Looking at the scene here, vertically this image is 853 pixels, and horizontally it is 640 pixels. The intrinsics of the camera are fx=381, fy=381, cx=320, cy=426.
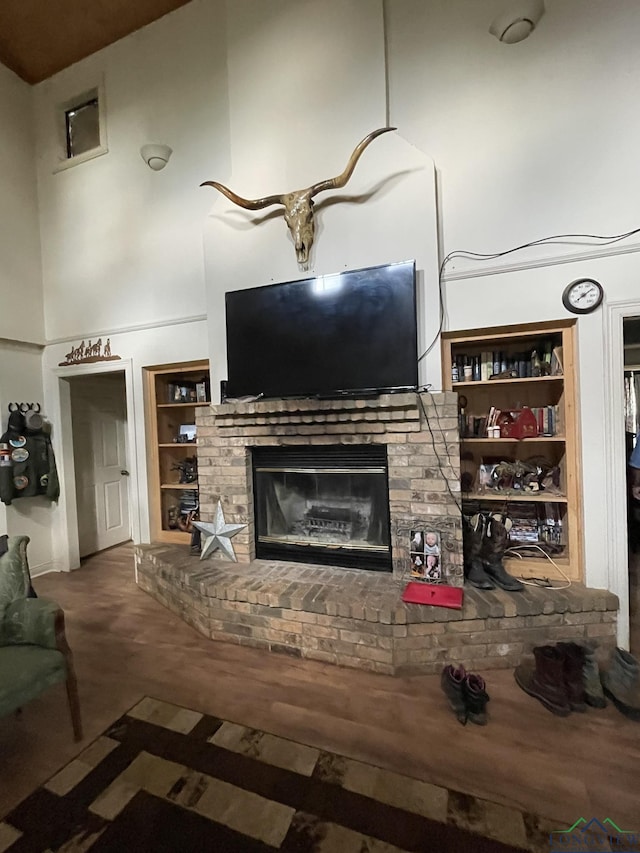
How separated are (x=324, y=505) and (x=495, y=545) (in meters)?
1.14

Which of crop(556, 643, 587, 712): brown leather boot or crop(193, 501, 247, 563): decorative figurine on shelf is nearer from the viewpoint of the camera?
crop(556, 643, 587, 712): brown leather boot

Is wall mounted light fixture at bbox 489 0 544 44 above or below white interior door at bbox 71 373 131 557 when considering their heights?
above

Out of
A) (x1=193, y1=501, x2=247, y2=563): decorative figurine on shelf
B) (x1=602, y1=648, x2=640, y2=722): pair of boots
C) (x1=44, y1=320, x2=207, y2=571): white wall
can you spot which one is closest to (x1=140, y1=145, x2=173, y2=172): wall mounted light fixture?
(x1=44, y1=320, x2=207, y2=571): white wall

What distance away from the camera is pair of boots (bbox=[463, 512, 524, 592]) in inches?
89.8

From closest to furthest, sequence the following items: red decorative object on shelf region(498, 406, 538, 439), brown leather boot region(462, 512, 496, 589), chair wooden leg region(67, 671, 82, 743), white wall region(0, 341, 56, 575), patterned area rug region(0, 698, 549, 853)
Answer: patterned area rug region(0, 698, 549, 853)
chair wooden leg region(67, 671, 82, 743)
brown leather boot region(462, 512, 496, 589)
red decorative object on shelf region(498, 406, 538, 439)
white wall region(0, 341, 56, 575)

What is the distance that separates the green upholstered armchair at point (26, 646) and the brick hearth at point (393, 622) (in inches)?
33.4

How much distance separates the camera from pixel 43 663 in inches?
61.4

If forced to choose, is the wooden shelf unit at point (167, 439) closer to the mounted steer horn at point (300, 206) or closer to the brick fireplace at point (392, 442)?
the brick fireplace at point (392, 442)

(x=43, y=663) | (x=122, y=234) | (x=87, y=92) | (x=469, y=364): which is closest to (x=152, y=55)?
(x=87, y=92)

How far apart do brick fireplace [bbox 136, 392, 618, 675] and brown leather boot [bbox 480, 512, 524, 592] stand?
6.8 inches

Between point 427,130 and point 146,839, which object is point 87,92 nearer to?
point 427,130

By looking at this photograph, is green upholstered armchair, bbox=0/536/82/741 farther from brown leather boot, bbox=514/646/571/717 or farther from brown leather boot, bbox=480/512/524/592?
brown leather boot, bbox=480/512/524/592

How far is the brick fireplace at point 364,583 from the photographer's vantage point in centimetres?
204

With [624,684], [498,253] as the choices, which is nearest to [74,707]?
[624,684]
